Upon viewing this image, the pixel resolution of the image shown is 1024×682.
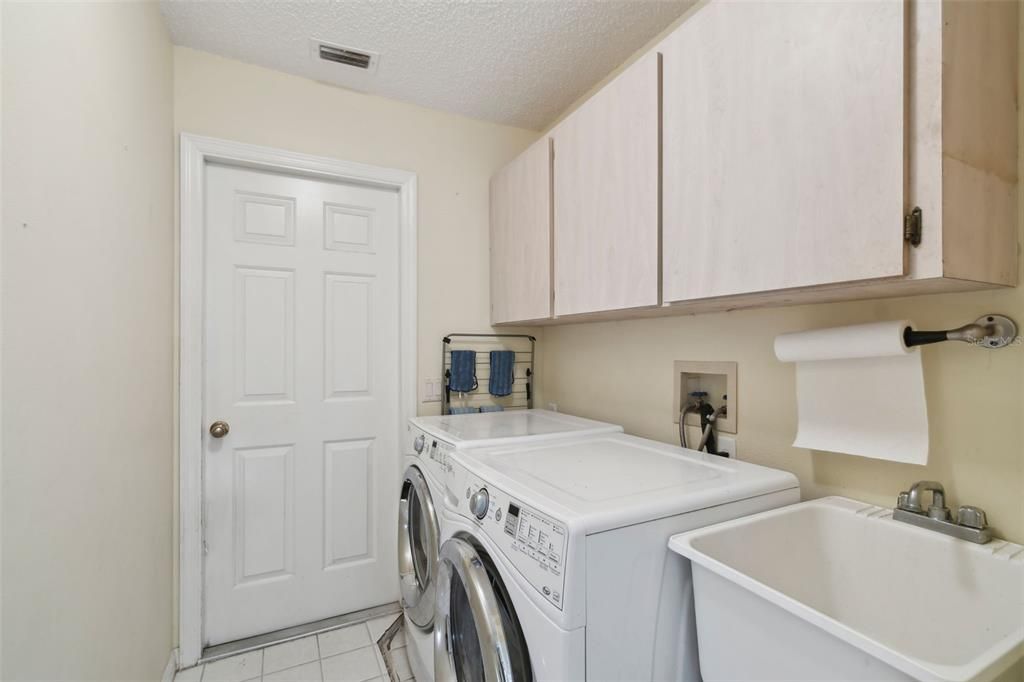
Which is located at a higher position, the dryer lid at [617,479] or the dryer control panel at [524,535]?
the dryer lid at [617,479]

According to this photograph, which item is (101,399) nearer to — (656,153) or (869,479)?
(656,153)

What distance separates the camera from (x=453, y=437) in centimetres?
147

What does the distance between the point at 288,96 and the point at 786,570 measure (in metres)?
2.51

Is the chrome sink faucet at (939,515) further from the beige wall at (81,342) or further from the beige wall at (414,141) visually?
the beige wall at (414,141)

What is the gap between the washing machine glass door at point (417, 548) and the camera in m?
1.39

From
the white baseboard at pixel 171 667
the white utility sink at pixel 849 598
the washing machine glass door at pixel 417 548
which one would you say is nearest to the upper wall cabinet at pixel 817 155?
the white utility sink at pixel 849 598

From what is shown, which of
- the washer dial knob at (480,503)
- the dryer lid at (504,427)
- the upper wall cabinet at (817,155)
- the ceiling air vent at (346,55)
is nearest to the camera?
the upper wall cabinet at (817,155)

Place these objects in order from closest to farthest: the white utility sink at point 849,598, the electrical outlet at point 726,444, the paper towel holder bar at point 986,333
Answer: the white utility sink at point 849,598 → the paper towel holder bar at point 986,333 → the electrical outlet at point 726,444

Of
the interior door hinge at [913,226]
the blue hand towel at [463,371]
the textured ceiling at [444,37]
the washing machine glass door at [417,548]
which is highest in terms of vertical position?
the textured ceiling at [444,37]

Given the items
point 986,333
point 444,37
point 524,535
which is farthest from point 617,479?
point 444,37

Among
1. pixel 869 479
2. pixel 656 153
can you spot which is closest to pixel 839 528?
pixel 869 479

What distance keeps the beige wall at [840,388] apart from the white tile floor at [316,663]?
4.52 feet

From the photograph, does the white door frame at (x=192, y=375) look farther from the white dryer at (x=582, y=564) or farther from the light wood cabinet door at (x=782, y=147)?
the light wood cabinet door at (x=782, y=147)

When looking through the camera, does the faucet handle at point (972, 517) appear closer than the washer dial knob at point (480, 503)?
Yes
